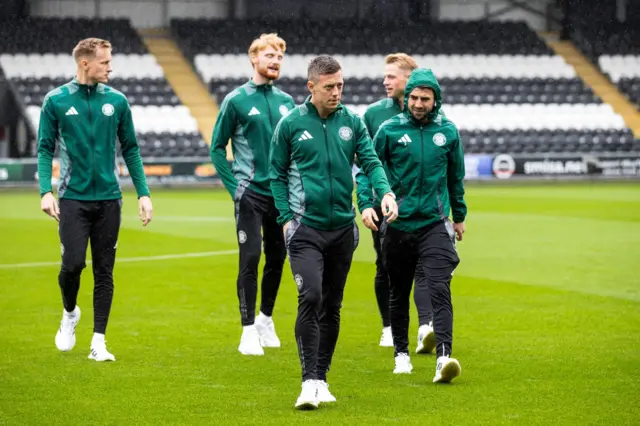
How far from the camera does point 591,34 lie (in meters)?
47.7

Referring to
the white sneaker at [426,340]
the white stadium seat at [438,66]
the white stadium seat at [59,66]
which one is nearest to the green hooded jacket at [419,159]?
the white sneaker at [426,340]

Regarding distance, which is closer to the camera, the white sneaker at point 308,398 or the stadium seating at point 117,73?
the white sneaker at point 308,398

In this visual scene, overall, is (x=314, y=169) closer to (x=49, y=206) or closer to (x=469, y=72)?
(x=49, y=206)

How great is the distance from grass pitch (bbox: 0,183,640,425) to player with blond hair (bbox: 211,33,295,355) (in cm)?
55

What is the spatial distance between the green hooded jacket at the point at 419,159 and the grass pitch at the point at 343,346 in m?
1.19

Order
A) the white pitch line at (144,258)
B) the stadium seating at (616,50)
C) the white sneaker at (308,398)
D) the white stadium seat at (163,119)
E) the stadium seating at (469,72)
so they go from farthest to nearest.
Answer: the stadium seating at (616,50) < the stadium seating at (469,72) < the white stadium seat at (163,119) < the white pitch line at (144,258) < the white sneaker at (308,398)

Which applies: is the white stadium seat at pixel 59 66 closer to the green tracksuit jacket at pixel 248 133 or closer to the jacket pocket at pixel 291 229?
the green tracksuit jacket at pixel 248 133

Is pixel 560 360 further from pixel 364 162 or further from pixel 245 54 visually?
pixel 245 54

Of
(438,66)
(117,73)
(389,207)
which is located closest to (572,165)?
(438,66)

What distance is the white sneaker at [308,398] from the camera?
7.48 metres

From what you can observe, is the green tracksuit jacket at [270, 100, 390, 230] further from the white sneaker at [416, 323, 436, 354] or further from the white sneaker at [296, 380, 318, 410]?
the white sneaker at [416, 323, 436, 354]

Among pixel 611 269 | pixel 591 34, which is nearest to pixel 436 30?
pixel 591 34

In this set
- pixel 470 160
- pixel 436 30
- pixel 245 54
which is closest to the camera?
pixel 470 160

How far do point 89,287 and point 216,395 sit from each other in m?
6.25
